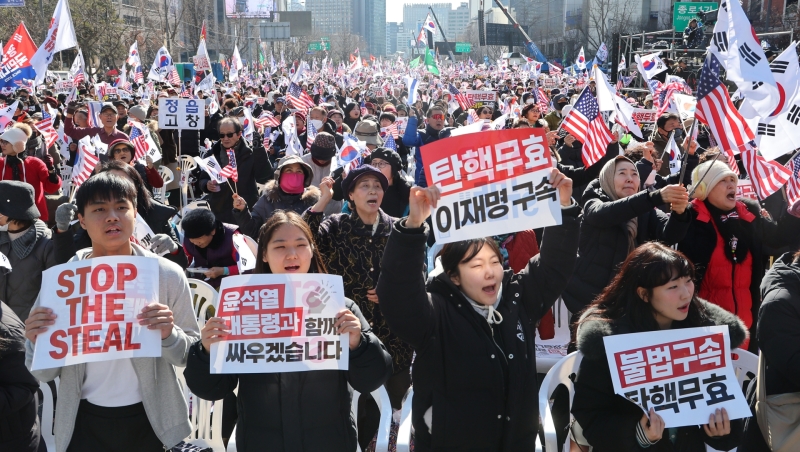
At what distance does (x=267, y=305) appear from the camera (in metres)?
3.01

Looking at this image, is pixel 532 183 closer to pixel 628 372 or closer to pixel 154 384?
pixel 628 372

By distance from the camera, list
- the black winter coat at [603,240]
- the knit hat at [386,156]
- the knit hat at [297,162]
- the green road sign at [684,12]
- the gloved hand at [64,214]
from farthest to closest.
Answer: the green road sign at [684,12], the knit hat at [386,156], the knit hat at [297,162], the black winter coat at [603,240], the gloved hand at [64,214]

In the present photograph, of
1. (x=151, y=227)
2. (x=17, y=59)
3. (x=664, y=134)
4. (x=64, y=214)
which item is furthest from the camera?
(x=17, y=59)

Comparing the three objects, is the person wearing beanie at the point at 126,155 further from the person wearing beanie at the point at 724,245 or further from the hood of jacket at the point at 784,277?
the hood of jacket at the point at 784,277

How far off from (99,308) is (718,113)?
410 cm

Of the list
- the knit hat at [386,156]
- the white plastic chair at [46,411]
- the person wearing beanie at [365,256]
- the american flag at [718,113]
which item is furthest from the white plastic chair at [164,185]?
the american flag at [718,113]

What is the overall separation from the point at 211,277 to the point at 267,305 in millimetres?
2258

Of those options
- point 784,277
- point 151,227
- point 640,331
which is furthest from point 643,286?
point 151,227

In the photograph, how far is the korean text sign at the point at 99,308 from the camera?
2850mm

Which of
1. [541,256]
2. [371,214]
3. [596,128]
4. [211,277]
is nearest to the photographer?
[541,256]

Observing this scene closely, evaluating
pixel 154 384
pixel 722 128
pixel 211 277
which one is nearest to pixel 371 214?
pixel 211 277

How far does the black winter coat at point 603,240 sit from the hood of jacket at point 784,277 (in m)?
1.30

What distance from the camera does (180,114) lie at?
10680mm

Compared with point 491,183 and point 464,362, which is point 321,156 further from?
point 464,362
